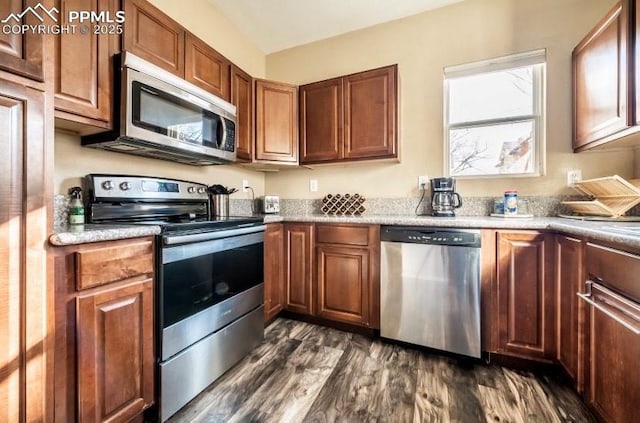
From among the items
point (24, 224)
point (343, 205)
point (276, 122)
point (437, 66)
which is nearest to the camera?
point (24, 224)

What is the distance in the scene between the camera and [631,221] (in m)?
1.59

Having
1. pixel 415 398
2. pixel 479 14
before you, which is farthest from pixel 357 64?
pixel 415 398

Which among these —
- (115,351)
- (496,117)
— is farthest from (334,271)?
(496,117)

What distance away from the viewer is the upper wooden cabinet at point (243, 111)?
7.33 feet

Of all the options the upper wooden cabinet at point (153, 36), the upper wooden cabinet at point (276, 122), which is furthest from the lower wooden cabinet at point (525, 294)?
the upper wooden cabinet at point (153, 36)

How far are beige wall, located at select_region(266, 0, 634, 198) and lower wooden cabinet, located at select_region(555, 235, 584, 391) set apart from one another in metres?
0.80

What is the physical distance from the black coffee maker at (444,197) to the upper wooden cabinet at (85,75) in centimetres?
223

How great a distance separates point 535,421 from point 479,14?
2.82 metres

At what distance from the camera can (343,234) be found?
2.19 meters

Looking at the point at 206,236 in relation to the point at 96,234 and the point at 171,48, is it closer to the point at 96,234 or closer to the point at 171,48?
the point at 96,234

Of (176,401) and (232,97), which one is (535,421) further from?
(232,97)

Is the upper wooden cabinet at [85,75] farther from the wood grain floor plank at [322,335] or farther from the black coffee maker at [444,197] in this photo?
the black coffee maker at [444,197]

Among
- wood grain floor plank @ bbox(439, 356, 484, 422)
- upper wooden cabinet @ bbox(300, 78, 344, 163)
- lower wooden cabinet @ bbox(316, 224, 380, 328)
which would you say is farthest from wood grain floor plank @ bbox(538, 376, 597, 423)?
upper wooden cabinet @ bbox(300, 78, 344, 163)

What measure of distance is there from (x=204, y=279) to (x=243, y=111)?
1462 mm
